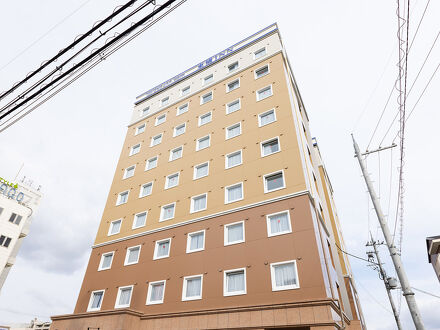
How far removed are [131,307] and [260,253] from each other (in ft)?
36.3

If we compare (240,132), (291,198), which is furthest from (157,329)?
(240,132)

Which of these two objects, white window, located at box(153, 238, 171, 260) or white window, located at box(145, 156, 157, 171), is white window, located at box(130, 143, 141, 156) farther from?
white window, located at box(153, 238, 171, 260)

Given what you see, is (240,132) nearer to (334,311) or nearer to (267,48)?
(267,48)

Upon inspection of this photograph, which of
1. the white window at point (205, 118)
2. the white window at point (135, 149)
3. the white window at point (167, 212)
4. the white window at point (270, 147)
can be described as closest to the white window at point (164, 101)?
the white window at point (135, 149)

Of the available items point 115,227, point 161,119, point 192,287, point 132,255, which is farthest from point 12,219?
point 192,287

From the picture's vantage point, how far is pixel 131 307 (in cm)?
2038

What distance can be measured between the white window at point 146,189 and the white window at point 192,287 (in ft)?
35.6

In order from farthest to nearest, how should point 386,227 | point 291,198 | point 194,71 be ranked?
point 194,71 < point 291,198 < point 386,227

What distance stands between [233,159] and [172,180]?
22.7 ft

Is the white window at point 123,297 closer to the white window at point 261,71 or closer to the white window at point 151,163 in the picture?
the white window at point 151,163

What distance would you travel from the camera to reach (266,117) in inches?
983

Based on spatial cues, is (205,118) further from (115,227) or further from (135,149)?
(115,227)

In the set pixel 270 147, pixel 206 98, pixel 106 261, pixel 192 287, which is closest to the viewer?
pixel 192 287

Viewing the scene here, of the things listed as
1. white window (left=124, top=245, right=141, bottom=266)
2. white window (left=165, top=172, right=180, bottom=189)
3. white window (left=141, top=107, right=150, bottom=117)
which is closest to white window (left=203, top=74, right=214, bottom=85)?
white window (left=141, top=107, right=150, bottom=117)
